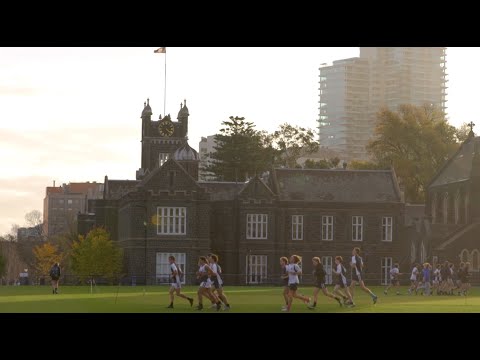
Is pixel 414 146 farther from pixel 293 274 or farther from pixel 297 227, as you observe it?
pixel 293 274

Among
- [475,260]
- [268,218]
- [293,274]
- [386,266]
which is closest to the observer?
[293,274]

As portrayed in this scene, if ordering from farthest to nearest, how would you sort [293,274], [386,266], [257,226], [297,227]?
[386,266] → [297,227] → [257,226] → [293,274]

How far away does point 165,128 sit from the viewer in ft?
396

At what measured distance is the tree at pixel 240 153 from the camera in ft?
414

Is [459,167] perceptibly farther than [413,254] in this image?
Yes

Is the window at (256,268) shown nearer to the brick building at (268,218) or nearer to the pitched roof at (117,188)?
the brick building at (268,218)

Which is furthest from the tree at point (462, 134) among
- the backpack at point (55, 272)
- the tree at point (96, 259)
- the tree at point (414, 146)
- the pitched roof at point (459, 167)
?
the backpack at point (55, 272)

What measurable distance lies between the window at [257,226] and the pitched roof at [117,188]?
1267 centimetres

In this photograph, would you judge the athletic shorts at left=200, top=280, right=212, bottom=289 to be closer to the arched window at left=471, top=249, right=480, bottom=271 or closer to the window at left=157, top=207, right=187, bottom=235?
the window at left=157, top=207, right=187, bottom=235

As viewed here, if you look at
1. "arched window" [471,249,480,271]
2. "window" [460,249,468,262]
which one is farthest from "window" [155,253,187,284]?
"arched window" [471,249,480,271]

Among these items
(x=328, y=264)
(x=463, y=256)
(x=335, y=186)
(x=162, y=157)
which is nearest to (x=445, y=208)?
(x=335, y=186)

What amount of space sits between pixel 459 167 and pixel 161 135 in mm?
36906

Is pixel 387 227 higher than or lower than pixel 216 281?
higher
